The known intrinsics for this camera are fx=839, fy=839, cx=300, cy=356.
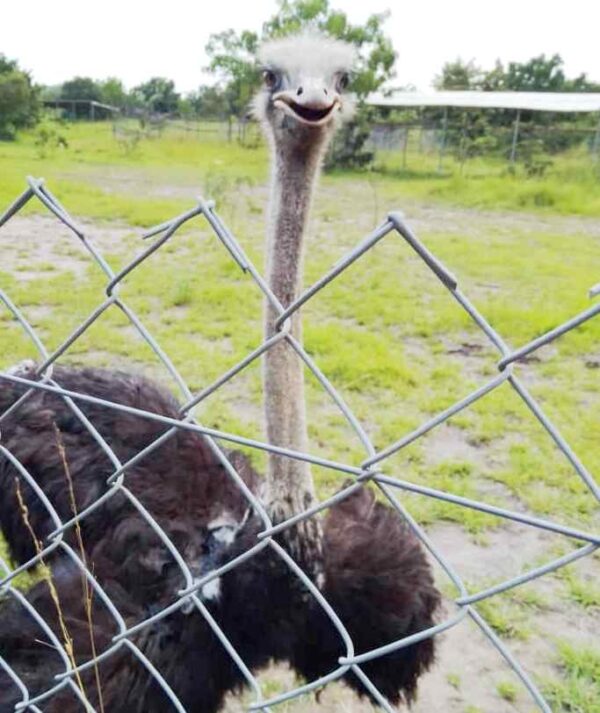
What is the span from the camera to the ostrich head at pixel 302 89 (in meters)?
1.48

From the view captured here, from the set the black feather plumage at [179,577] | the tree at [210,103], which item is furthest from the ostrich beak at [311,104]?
the tree at [210,103]

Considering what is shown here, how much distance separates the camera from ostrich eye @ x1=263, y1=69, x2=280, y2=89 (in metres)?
1.66

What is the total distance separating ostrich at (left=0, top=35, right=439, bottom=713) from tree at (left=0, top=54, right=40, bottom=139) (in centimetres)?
1856

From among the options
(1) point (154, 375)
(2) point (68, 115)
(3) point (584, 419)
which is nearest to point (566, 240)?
(3) point (584, 419)

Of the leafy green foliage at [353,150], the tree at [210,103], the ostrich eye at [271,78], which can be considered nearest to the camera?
the ostrich eye at [271,78]

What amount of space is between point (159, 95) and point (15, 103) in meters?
14.2

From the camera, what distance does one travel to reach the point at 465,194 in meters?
11.5

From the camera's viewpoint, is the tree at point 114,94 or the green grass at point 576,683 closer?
the green grass at point 576,683

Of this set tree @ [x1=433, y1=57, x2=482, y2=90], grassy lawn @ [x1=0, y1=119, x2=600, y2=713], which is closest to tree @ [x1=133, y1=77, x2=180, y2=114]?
tree @ [x1=433, y1=57, x2=482, y2=90]

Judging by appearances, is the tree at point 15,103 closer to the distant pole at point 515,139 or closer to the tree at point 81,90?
the distant pole at point 515,139

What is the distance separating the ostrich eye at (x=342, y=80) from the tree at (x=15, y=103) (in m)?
18.5

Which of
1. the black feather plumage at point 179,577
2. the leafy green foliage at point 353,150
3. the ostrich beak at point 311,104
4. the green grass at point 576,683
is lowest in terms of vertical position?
the green grass at point 576,683

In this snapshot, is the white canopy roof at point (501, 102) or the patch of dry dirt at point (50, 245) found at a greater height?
the white canopy roof at point (501, 102)

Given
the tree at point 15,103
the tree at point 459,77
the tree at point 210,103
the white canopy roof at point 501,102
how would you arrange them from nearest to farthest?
1. the white canopy roof at point 501,102
2. the tree at point 15,103
3. the tree at point 210,103
4. the tree at point 459,77
